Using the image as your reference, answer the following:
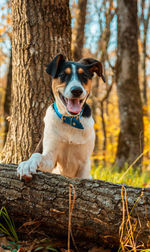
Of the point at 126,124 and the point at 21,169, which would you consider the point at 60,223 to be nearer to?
the point at 21,169

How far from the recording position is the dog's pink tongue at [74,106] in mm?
2746

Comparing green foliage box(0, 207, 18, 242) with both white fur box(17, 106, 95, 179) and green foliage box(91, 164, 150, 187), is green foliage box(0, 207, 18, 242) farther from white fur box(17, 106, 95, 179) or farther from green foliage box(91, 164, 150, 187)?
green foliage box(91, 164, 150, 187)

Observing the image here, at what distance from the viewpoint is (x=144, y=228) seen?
2.03 m

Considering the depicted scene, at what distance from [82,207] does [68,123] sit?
1.10m

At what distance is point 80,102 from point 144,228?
1443mm

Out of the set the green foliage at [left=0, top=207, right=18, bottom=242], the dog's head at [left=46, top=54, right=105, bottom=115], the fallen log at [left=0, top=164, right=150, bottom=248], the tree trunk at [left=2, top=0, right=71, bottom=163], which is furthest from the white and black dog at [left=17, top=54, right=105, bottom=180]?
the tree trunk at [left=2, top=0, right=71, bottom=163]

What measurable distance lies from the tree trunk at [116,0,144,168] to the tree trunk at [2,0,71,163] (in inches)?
142

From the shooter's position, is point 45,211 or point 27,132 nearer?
point 45,211

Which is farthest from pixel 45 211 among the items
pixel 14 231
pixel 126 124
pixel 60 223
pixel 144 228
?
pixel 126 124

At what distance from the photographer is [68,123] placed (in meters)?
3.03

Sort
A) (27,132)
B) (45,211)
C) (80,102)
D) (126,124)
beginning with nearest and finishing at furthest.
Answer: (45,211) < (80,102) < (27,132) < (126,124)

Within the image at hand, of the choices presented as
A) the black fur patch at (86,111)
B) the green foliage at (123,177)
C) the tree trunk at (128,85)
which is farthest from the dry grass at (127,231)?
the tree trunk at (128,85)

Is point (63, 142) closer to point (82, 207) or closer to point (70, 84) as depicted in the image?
point (70, 84)

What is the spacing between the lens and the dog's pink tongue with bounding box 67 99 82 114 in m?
2.75
